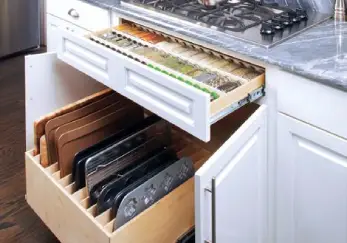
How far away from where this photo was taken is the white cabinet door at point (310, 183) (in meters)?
1.36

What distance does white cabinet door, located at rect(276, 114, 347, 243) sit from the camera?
136 cm

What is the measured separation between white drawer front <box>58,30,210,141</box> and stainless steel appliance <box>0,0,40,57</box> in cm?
226

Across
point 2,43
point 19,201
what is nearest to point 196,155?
point 19,201

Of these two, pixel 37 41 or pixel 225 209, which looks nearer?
pixel 225 209

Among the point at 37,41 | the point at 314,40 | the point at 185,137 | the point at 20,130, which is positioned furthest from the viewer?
the point at 37,41

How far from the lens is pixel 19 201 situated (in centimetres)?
220

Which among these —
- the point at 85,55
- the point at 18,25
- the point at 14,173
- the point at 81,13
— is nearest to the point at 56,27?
the point at 81,13

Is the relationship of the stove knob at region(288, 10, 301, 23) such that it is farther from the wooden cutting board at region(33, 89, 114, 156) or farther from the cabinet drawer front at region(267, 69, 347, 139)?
the wooden cutting board at region(33, 89, 114, 156)

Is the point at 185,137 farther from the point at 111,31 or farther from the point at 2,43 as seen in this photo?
the point at 2,43

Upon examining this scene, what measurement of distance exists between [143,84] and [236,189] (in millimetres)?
410

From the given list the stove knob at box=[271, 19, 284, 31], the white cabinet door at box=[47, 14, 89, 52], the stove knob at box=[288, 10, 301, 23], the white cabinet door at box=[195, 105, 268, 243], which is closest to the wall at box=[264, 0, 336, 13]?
the stove knob at box=[288, 10, 301, 23]

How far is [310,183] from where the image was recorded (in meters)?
1.45

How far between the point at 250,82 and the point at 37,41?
3.08 metres

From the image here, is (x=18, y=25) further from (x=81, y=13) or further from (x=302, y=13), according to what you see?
(x=302, y=13)
